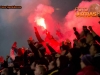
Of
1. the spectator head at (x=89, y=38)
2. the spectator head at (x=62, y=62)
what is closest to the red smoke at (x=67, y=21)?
the spectator head at (x=89, y=38)

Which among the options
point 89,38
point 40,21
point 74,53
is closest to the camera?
point 74,53

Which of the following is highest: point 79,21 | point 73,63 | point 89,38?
point 79,21

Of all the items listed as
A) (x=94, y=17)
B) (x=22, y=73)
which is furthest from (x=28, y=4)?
(x=22, y=73)

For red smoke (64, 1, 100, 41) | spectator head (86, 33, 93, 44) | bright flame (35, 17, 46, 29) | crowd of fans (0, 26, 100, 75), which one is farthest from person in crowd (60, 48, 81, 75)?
bright flame (35, 17, 46, 29)

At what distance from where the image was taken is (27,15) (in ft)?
11.8

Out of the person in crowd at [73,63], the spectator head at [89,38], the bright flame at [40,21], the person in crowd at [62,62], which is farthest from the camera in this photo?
the bright flame at [40,21]

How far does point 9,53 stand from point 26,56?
77cm

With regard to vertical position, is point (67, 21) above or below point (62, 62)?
above

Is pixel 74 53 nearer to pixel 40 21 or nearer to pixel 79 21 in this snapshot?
pixel 79 21

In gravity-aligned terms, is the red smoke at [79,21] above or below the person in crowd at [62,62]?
above

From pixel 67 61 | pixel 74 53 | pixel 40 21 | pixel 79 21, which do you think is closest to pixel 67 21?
pixel 79 21

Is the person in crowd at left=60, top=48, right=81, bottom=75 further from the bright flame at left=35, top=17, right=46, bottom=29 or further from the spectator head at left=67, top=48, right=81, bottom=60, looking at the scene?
the bright flame at left=35, top=17, right=46, bottom=29

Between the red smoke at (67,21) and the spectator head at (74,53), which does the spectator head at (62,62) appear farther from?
the red smoke at (67,21)

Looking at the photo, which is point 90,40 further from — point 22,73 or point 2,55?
point 2,55
